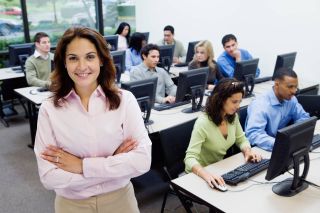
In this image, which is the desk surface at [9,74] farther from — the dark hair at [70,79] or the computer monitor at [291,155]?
the computer monitor at [291,155]

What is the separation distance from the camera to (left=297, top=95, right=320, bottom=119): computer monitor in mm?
3219

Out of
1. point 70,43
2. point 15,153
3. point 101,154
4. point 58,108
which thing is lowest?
point 15,153

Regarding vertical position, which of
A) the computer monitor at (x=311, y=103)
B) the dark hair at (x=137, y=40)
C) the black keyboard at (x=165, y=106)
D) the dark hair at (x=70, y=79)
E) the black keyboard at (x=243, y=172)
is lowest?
the black keyboard at (x=165, y=106)

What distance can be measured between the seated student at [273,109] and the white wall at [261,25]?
2092 mm

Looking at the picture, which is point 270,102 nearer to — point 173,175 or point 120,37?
point 173,175

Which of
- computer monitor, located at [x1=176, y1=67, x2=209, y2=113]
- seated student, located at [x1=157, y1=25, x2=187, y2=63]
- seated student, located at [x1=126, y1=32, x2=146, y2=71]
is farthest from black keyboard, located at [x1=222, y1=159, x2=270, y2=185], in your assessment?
seated student, located at [x1=157, y1=25, x2=187, y2=63]

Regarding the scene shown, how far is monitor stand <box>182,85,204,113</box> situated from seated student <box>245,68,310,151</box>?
0.62 metres

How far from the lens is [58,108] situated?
4.41ft

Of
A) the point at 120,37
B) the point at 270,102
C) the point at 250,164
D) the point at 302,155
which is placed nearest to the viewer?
the point at 302,155

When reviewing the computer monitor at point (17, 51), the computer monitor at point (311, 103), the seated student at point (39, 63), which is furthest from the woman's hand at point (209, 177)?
the computer monitor at point (17, 51)

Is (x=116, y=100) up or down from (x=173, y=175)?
up

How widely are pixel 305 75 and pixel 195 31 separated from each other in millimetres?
2098

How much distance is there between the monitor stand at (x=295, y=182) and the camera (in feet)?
→ 5.78

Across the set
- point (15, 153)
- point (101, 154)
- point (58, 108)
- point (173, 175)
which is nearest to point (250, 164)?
point (173, 175)
